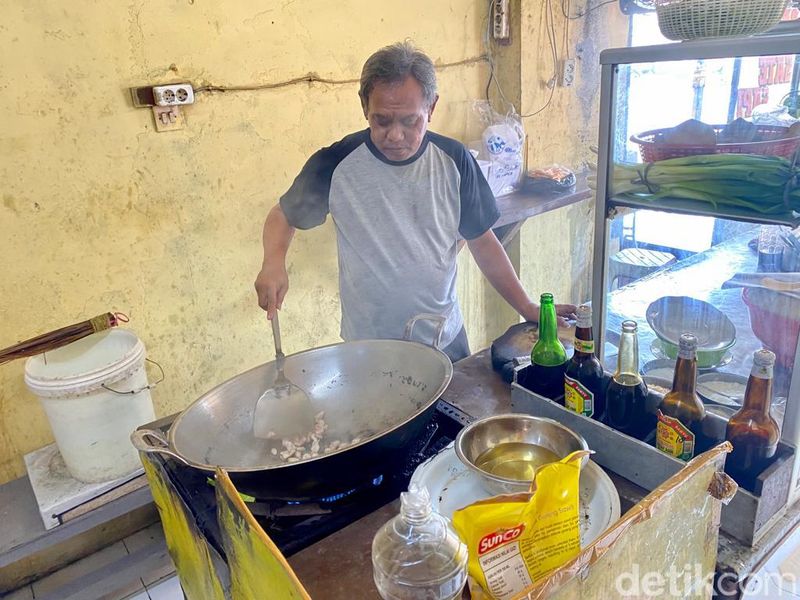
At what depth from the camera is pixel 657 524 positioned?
765 mm

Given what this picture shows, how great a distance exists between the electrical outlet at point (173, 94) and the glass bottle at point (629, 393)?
1.64 metres

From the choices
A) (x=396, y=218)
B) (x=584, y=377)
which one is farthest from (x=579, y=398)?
(x=396, y=218)

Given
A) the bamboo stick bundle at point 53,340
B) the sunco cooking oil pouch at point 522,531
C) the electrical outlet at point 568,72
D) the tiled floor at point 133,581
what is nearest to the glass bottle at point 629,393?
the sunco cooking oil pouch at point 522,531

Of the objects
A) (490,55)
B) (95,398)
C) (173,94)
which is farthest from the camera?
(490,55)

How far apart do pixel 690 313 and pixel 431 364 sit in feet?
2.26

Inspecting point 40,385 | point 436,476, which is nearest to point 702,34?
point 436,476

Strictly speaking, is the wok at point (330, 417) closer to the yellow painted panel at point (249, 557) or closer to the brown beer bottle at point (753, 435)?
the yellow painted panel at point (249, 557)

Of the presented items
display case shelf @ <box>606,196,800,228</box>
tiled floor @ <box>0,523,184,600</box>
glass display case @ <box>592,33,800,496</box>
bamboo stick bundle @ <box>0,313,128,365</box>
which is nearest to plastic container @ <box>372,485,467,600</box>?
glass display case @ <box>592,33,800,496</box>

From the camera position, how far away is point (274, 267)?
4.93 ft

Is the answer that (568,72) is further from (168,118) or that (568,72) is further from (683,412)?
(683,412)

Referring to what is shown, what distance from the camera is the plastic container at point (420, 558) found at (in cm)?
67

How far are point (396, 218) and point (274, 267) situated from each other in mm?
429

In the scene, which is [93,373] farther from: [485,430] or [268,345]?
[485,430]

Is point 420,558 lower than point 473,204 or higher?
lower
